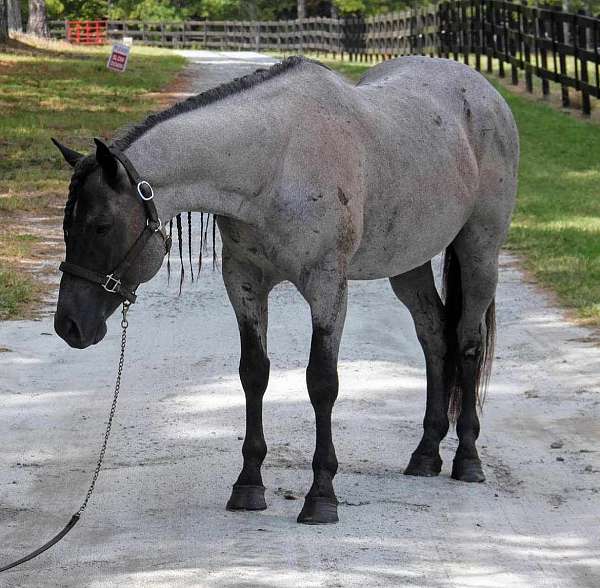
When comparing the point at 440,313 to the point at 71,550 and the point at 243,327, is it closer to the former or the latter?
the point at 243,327

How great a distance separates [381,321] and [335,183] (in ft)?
13.3

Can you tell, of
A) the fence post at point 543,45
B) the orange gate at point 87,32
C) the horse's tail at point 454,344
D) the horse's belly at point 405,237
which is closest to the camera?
the horse's belly at point 405,237

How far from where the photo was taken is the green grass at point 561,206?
10.4m

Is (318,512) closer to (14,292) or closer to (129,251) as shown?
(129,251)

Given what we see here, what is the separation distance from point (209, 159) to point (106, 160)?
0.49m

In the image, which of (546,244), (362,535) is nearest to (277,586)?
(362,535)

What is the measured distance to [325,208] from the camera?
5035 mm

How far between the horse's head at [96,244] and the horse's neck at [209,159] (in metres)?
0.13

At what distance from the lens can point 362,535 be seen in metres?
4.99

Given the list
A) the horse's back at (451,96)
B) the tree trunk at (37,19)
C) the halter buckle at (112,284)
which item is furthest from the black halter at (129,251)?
the tree trunk at (37,19)

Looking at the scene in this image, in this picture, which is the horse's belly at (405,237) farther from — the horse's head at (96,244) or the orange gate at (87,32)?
the orange gate at (87,32)

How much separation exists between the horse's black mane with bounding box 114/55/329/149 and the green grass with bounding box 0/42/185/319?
14.5ft

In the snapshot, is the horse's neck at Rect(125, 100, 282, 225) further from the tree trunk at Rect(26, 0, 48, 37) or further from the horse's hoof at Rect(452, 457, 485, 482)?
the tree trunk at Rect(26, 0, 48, 37)

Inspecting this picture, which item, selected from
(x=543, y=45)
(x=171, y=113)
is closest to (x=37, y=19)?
(x=543, y=45)
